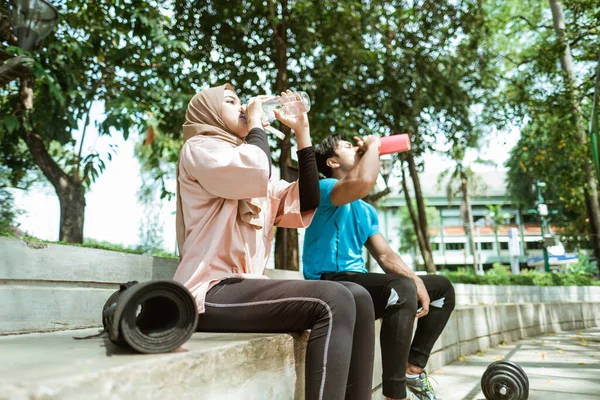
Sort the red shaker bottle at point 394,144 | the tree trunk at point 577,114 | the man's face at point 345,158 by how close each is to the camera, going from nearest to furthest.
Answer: the red shaker bottle at point 394,144 → the man's face at point 345,158 → the tree trunk at point 577,114

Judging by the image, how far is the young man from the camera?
107 inches

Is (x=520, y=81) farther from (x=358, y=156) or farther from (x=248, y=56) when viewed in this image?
(x=358, y=156)

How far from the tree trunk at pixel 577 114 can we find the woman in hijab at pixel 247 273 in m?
8.49

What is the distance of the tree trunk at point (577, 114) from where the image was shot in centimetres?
905

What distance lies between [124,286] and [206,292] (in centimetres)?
32

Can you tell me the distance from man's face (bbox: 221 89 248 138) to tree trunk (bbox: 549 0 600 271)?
329 inches

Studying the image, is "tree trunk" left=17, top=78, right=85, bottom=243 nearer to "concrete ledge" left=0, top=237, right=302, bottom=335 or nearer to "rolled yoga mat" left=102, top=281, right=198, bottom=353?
"concrete ledge" left=0, top=237, right=302, bottom=335

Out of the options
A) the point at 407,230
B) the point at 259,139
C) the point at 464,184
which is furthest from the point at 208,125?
the point at 407,230

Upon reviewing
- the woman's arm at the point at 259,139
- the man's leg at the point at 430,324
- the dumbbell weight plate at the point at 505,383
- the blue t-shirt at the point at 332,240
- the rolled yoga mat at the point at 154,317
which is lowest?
the dumbbell weight plate at the point at 505,383

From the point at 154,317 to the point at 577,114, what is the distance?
9308 mm

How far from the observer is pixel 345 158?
3.36 meters

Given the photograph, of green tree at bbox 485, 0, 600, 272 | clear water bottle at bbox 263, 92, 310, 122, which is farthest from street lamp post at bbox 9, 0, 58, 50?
green tree at bbox 485, 0, 600, 272

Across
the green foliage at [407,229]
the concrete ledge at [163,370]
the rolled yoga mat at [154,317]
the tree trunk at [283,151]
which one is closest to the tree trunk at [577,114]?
the tree trunk at [283,151]

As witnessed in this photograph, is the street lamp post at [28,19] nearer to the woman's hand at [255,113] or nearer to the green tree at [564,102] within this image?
the woman's hand at [255,113]
